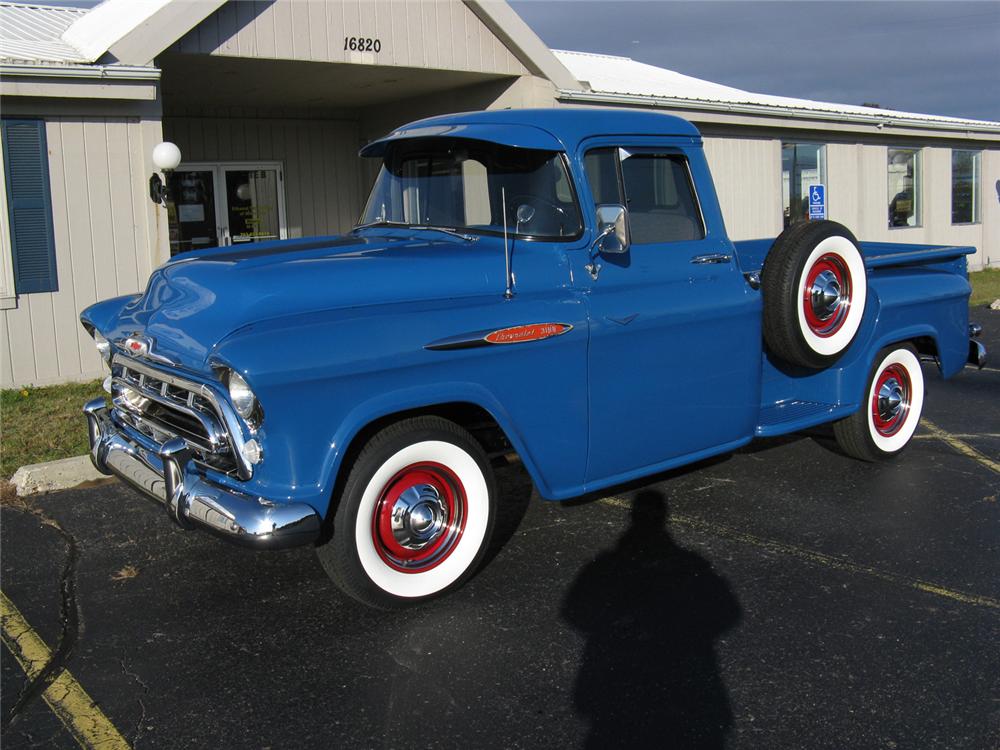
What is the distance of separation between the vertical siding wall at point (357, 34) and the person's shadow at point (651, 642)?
7.68 meters

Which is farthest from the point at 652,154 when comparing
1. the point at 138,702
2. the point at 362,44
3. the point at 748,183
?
the point at 748,183

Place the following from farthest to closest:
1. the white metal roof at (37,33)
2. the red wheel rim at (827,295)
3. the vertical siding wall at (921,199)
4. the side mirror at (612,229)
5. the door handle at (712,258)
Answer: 1. the vertical siding wall at (921,199)
2. the white metal roof at (37,33)
3. the red wheel rim at (827,295)
4. the door handle at (712,258)
5. the side mirror at (612,229)

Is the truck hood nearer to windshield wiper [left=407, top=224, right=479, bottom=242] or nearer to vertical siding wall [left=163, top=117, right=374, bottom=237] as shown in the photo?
windshield wiper [left=407, top=224, right=479, bottom=242]

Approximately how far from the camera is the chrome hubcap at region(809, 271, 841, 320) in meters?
5.45

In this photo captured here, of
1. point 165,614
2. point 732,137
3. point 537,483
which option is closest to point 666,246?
point 537,483

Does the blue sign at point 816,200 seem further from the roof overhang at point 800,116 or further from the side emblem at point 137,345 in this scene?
the side emblem at point 137,345

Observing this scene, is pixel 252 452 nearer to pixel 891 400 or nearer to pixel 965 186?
pixel 891 400

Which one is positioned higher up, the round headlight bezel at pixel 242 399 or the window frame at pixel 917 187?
the window frame at pixel 917 187

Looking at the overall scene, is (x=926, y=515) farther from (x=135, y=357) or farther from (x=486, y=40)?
(x=486, y=40)

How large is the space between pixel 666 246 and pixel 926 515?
7.04ft

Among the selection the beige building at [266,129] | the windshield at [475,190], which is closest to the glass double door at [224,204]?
the beige building at [266,129]

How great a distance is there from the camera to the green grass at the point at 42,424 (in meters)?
6.86

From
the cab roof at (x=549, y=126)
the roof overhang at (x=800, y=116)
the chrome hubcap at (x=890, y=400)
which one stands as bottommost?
the chrome hubcap at (x=890, y=400)

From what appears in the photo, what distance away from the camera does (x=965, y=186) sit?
69.7ft
